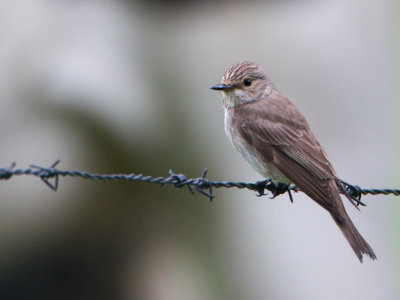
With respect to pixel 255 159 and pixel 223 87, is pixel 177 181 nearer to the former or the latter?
pixel 255 159

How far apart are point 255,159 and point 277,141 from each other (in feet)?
0.63

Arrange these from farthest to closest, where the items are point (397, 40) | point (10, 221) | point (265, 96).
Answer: point (397, 40) < point (10, 221) < point (265, 96)

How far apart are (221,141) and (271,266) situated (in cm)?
146

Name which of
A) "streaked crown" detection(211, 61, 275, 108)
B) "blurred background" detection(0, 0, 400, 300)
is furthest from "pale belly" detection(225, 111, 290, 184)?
"blurred background" detection(0, 0, 400, 300)

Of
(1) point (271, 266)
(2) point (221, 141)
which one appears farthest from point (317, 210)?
(2) point (221, 141)

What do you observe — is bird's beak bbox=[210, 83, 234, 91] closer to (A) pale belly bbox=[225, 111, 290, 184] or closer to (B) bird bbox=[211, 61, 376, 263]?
(B) bird bbox=[211, 61, 376, 263]

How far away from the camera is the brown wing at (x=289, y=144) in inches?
199

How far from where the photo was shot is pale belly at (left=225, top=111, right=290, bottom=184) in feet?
17.5

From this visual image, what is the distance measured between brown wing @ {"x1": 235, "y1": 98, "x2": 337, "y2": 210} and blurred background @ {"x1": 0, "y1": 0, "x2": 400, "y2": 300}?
103 inches

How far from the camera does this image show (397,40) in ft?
27.9

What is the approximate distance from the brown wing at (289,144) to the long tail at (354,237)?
4.3 inches

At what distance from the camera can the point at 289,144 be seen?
17.9 feet

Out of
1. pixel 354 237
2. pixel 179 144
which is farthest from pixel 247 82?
pixel 179 144

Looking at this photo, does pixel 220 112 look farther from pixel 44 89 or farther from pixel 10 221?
pixel 10 221
